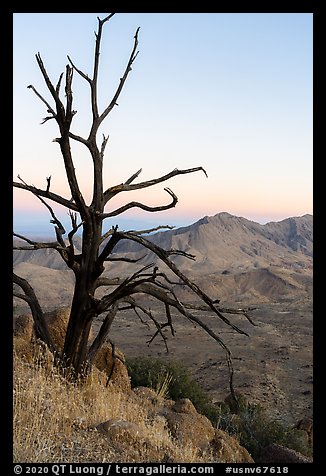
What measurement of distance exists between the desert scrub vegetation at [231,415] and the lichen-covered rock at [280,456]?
0.89 m

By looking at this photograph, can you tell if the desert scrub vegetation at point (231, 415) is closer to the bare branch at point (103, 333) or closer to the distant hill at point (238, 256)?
the bare branch at point (103, 333)

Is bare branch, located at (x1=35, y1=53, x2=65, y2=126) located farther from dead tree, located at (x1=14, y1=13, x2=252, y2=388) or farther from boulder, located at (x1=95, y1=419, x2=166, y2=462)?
boulder, located at (x1=95, y1=419, x2=166, y2=462)

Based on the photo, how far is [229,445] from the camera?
673cm

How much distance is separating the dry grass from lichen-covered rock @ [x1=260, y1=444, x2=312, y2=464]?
106 cm

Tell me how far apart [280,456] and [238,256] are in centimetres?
8494

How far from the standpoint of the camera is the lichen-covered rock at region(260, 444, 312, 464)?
5992mm

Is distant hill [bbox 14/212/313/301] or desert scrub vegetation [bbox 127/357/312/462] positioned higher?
distant hill [bbox 14/212/313/301]

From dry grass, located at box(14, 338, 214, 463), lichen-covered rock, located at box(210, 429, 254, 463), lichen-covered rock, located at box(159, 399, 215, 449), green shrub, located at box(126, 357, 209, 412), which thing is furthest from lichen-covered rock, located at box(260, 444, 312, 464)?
green shrub, located at box(126, 357, 209, 412)

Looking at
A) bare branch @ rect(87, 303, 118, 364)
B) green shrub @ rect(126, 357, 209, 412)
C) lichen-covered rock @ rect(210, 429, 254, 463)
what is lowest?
green shrub @ rect(126, 357, 209, 412)

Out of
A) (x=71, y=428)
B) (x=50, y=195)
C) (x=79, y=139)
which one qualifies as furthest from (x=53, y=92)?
(x=71, y=428)

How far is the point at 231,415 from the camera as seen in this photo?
11.4 metres

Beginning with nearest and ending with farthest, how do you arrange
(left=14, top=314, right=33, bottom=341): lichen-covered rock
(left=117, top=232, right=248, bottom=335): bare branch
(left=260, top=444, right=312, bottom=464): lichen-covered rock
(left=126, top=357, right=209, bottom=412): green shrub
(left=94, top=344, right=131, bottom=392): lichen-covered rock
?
(left=260, top=444, right=312, bottom=464): lichen-covered rock, (left=117, top=232, right=248, bottom=335): bare branch, (left=94, top=344, right=131, bottom=392): lichen-covered rock, (left=14, top=314, right=33, bottom=341): lichen-covered rock, (left=126, top=357, right=209, bottom=412): green shrub

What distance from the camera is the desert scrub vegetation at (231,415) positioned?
9344 mm

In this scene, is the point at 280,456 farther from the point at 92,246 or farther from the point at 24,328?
the point at 24,328
